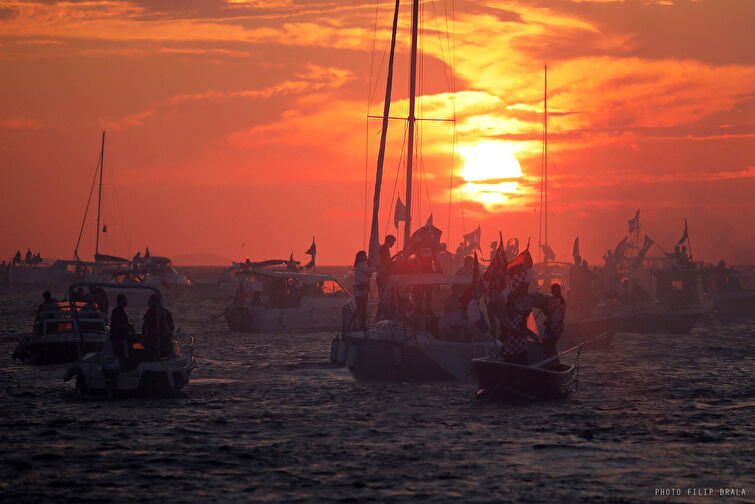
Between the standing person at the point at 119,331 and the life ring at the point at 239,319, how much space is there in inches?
1032

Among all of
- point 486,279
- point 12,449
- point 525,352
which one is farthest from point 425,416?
point 12,449

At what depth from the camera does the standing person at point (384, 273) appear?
1114 inches

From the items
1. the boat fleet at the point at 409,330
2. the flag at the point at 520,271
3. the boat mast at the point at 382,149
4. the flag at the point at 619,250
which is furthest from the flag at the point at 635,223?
the flag at the point at 520,271

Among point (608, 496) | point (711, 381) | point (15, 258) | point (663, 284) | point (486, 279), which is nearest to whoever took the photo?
point (608, 496)

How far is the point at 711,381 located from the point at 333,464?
17908mm

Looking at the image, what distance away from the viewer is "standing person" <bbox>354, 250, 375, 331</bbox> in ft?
92.8

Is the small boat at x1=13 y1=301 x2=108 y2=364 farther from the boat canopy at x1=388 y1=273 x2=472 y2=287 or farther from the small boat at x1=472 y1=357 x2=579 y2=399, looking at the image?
the small boat at x1=472 y1=357 x2=579 y2=399

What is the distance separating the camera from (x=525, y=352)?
73.1 ft

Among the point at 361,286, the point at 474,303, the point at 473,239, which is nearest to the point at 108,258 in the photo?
the point at 473,239

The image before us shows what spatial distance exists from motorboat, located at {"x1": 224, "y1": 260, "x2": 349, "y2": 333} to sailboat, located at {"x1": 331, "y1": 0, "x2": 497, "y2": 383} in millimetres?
20501

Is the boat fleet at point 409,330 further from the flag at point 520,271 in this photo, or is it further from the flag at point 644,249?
the flag at point 644,249

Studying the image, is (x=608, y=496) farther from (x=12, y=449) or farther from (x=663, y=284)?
(x=663, y=284)

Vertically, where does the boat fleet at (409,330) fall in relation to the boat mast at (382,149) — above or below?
below

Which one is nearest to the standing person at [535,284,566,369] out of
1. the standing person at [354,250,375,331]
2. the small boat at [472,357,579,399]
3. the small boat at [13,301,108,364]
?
the small boat at [472,357,579,399]
